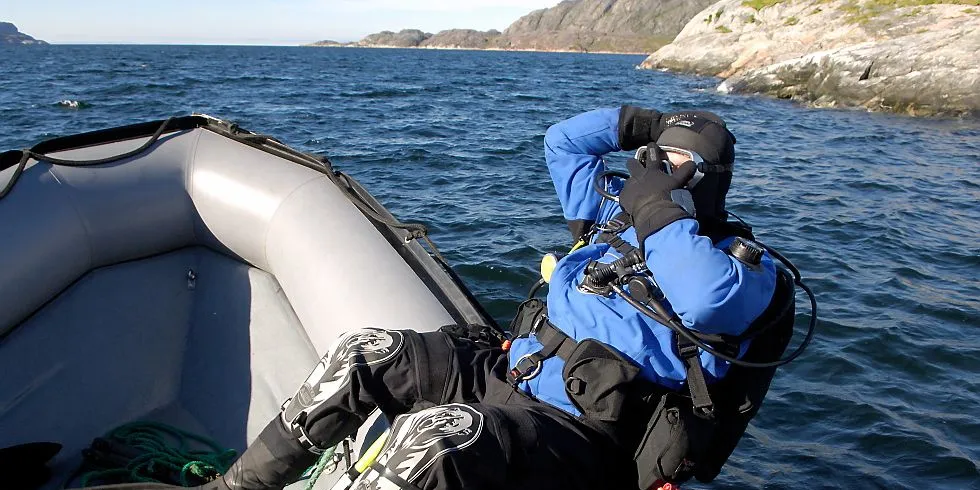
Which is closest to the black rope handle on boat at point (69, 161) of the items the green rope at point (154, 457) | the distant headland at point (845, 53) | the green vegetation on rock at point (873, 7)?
the green rope at point (154, 457)

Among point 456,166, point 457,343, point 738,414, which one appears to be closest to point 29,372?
point 457,343

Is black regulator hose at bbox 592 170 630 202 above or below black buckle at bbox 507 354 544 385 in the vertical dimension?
above

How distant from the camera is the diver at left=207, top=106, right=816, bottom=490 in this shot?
1.92 m

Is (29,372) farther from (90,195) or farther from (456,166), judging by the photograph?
(456,166)

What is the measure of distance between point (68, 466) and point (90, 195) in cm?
128

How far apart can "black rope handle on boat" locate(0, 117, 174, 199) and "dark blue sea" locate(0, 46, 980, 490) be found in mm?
2738

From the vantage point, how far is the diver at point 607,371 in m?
1.92

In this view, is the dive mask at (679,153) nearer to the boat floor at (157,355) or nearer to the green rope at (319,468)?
the green rope at (319,468)

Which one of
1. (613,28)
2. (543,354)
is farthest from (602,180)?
(613,28)

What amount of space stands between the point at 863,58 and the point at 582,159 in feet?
75.1

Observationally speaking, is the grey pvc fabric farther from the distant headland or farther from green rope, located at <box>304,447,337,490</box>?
the distant headland

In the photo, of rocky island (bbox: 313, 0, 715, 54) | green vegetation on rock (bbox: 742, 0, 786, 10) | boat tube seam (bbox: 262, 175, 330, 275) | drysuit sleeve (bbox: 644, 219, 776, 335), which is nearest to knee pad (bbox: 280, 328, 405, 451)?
drysuit sleeve (bbox: 644, 219, 776, 335)

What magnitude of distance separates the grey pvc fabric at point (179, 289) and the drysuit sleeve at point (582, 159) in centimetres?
71

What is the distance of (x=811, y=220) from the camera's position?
26.9ft
